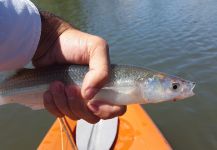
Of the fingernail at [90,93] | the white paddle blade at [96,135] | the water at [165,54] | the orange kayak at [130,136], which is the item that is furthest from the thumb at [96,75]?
the water at [165,54]

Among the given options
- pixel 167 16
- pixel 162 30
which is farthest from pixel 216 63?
pixel 167 16

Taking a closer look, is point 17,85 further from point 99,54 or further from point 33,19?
point 99,54

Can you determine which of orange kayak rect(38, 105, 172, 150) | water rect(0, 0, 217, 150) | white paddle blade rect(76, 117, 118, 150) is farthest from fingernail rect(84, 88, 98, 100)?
water rect(0, 0, 217, 150)

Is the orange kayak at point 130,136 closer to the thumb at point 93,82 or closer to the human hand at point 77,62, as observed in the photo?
the human hand at point 77,62

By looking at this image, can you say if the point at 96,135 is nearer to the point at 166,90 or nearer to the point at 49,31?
the point at 49,31

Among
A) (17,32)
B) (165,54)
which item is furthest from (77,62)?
(165,54)
